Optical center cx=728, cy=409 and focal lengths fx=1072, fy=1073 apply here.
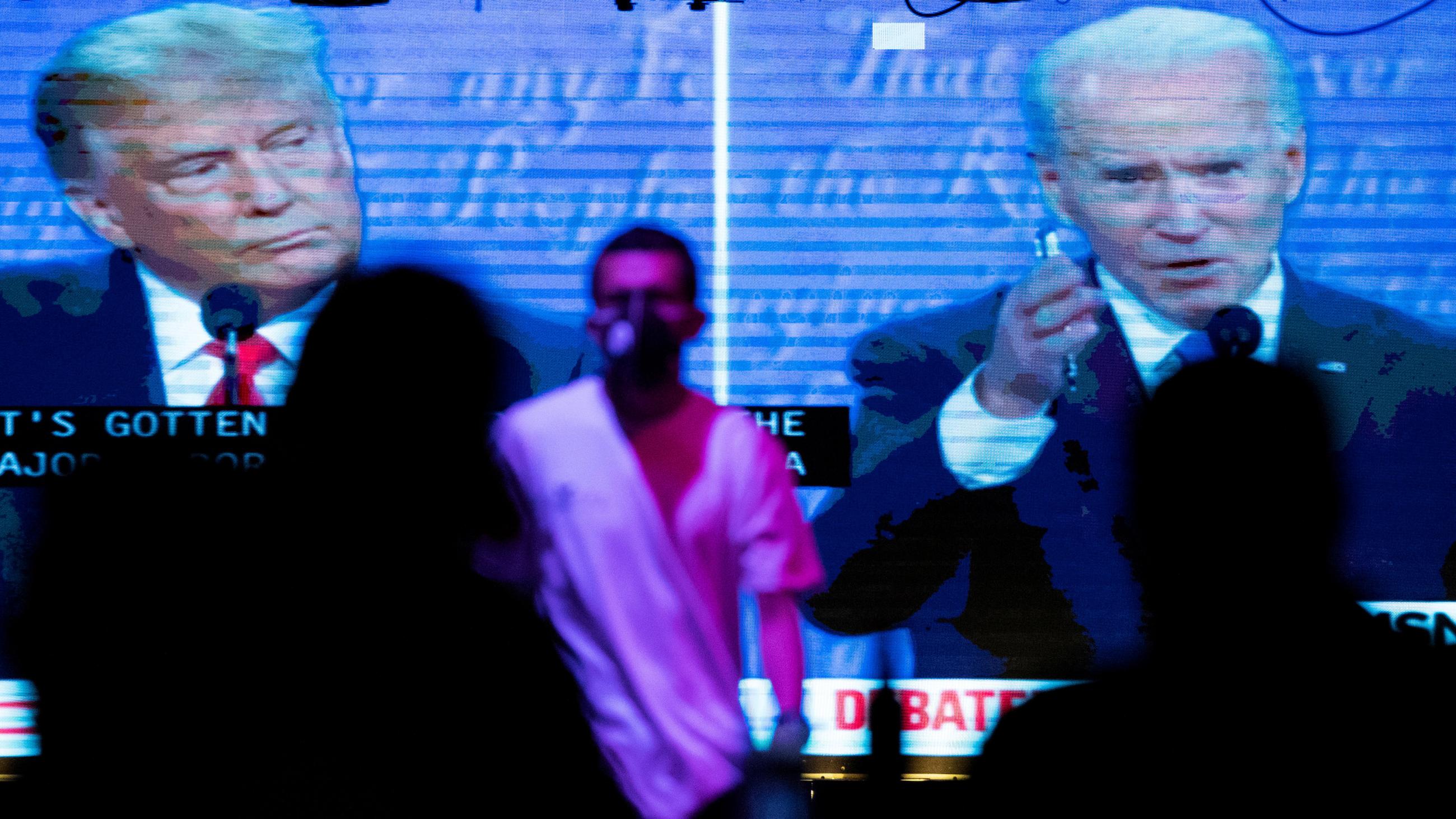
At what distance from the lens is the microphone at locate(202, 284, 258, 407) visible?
315 centimetres

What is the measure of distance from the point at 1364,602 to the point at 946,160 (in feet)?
5.82

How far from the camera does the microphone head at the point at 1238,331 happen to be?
10.2ft

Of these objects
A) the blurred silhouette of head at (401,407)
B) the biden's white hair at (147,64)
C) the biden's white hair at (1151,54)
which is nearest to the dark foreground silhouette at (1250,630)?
the biden's white hair at (1151,54)

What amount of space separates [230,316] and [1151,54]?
278 centimetres

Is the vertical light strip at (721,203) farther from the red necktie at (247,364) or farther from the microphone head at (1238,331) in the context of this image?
the microphone head at (1238,331)

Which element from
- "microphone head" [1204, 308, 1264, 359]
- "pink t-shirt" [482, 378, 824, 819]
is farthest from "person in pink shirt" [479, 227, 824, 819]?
"microphone head" [1204, 308, 1264, 359]

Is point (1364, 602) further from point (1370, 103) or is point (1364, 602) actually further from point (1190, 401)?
point (1370, 103)

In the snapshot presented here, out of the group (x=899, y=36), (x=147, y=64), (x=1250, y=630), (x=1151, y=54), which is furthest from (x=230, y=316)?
(x=1250, y=630)

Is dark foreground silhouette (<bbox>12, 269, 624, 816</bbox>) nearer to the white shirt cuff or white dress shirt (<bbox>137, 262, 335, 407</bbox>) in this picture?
white dress shirt (<bbox>137, 262, 335, 407</bbox>)

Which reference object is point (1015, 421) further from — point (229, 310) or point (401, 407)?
point (229, 310)

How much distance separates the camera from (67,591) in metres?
3.14

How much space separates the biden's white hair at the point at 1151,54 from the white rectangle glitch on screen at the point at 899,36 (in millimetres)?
329

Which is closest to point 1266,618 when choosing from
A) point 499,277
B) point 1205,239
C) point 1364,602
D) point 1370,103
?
point 1364,602

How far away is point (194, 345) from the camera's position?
3146mm
